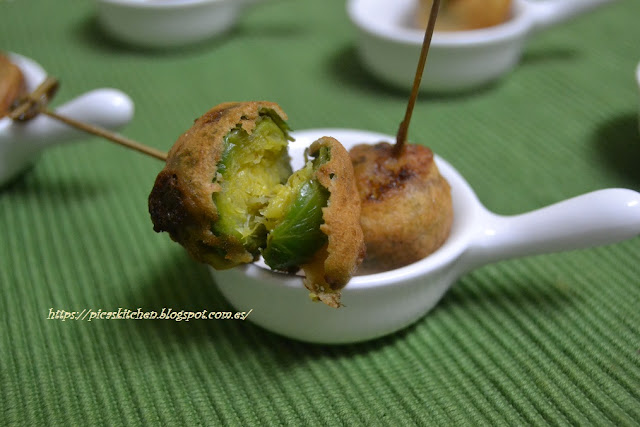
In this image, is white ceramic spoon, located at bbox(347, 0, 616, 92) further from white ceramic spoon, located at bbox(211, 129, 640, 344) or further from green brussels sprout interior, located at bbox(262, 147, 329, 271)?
green brussels sprout interior, located at bbox(262, 147, 329, 271)

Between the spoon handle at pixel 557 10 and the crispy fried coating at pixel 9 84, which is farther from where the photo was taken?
the spoon handle at pixel 557 10

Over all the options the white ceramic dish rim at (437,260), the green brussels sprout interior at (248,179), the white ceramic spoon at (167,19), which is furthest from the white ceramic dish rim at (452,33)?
the green brussels sprout interior at (248,179)

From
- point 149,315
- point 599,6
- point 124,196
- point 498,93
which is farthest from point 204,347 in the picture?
point 599,6

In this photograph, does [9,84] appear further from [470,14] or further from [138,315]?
[470,14]

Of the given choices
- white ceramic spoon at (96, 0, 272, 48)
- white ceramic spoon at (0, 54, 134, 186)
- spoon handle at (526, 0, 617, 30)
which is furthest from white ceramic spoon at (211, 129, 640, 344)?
white ceramic spoon at (96, 0, 272, 48)

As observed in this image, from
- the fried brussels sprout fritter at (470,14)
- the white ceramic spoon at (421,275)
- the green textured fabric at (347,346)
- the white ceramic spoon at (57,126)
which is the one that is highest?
the fried brussels sprout fritter at (470,14)

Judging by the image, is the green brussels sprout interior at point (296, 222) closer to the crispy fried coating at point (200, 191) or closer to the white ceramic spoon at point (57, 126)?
the crispy fried coating at point (200, 191)
